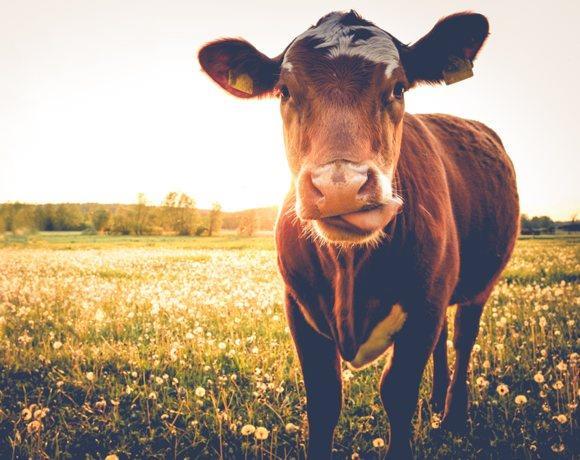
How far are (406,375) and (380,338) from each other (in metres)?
0.30

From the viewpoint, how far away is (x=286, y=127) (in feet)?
9.37

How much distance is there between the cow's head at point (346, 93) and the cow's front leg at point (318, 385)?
91 cm

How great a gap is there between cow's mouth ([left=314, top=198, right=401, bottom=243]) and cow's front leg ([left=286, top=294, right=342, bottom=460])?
108 centimetres

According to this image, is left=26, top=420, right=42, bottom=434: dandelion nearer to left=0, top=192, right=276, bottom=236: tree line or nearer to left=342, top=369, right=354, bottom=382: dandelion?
left=342, top=369, right=354, bottom=382: dandelion

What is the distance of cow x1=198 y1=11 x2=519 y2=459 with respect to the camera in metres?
2.18

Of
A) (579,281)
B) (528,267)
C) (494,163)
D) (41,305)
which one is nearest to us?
(494,163)

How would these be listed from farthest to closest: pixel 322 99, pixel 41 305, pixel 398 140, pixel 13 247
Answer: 1. pixel 13 247
2. pixel 41 305
3. pixel 398 140
4. pixel 322 99

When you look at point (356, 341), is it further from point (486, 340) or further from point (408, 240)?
point (486, 340)

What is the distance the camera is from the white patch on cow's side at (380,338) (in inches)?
112

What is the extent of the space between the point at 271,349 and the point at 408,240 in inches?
109

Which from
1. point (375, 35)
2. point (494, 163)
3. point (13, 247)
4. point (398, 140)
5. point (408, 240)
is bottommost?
point (13, 247)

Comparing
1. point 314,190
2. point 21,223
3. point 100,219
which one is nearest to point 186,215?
point 100,219

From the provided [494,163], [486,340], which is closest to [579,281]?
[486,340]

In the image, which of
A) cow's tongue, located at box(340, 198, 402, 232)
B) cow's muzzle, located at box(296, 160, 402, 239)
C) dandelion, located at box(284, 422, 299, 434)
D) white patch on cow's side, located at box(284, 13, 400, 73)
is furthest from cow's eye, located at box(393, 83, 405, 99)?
dandelion, located at box(284, 422, 299, 434)
